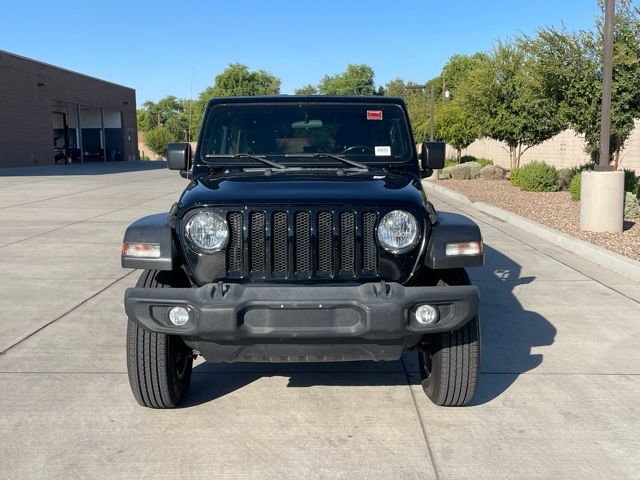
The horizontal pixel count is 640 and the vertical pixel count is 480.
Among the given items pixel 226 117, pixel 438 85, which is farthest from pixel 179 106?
pixel 226 117

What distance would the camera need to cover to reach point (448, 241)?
13.0ft

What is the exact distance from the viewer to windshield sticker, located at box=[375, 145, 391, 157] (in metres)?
5.20

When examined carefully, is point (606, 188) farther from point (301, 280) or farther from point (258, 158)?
point (301, 280)

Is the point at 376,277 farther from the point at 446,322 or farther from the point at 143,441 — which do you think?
the point at 143,441

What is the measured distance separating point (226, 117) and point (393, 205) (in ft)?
6.13

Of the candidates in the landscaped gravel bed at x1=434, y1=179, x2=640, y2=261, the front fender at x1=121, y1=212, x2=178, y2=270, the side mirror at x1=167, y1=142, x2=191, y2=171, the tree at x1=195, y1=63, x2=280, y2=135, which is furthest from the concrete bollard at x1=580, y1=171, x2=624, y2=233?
the tree at x1=195, y1=63, x2=280, y2=135

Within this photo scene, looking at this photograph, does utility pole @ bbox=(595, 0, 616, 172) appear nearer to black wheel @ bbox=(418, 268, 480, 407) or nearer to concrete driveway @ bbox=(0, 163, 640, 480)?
concrete driveway @ bbox=(0, 163, 640, 480)

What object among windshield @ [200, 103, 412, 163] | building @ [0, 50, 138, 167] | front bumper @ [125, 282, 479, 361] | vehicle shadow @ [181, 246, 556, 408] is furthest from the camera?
building @ [0, 50, 138, 167]

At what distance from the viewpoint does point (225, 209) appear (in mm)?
3990

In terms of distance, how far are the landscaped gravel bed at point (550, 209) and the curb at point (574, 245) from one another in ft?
0.85

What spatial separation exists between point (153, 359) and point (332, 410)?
1.15 meters

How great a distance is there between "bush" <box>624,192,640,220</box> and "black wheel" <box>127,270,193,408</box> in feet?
37.0

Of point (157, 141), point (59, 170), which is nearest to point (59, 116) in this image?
point (59, 170)

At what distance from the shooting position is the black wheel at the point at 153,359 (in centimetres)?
411
